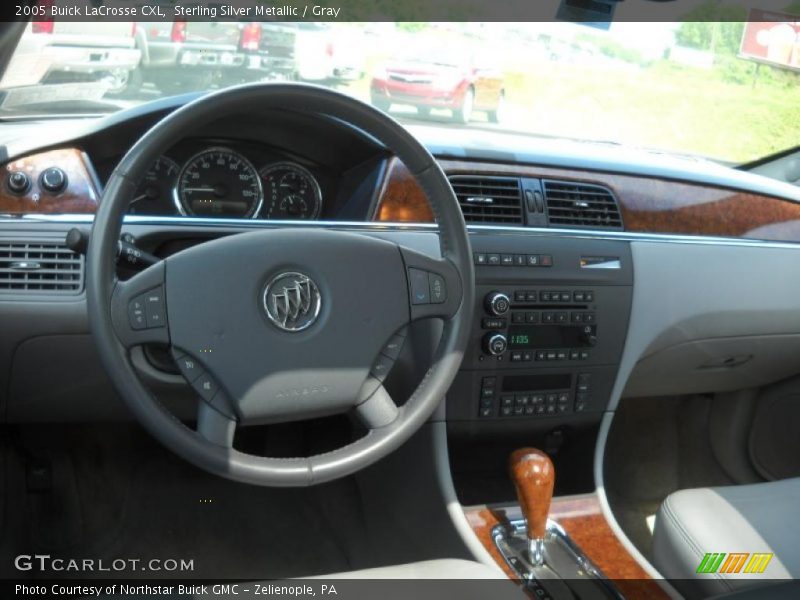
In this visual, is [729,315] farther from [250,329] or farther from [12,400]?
[12,400]

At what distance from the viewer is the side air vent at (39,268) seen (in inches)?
75.8

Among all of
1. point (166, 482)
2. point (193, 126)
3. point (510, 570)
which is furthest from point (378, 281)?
point (166, 482)

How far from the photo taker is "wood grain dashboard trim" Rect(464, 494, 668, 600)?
1.98 metres

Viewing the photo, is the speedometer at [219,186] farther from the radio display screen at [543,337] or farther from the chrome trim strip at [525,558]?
the chrome trim strip at [525,558]

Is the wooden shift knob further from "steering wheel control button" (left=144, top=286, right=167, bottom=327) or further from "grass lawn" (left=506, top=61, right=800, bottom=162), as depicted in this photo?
"grass lawn" (left=506, top=61, right=800, bottom=162)

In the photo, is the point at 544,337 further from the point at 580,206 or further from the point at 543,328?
the point at 580,206

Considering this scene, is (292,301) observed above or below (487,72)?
below

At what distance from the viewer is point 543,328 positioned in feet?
7.33

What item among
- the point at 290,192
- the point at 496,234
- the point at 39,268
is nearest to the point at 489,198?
the point at 496,234

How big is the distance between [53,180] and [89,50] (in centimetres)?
30

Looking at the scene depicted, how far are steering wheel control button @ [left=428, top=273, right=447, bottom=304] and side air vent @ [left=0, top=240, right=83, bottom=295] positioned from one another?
735 mm

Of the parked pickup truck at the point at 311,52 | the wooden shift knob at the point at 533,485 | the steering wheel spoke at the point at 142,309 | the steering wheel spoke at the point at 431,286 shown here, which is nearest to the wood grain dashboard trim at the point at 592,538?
the wooden shift knob at the point at 533,485

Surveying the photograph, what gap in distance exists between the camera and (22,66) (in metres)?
1.96

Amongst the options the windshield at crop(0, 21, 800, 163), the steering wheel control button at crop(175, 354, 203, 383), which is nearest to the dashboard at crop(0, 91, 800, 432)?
the windshield at crop(0, 21, 800, 163)
